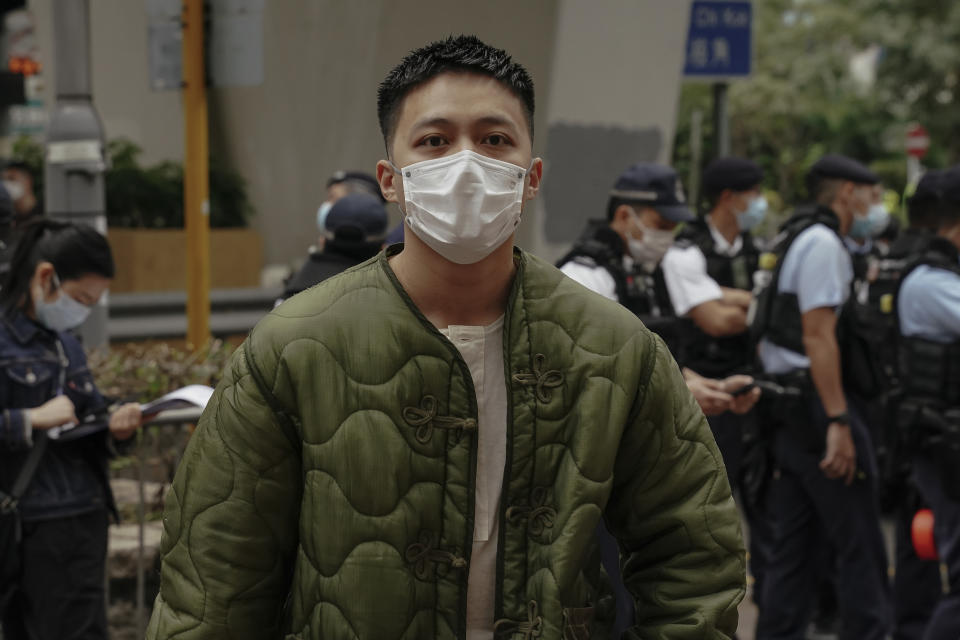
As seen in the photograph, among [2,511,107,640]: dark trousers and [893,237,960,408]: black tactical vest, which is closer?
[2,511,107,640]: dark trousers

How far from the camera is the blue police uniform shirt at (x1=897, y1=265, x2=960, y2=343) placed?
198 inches

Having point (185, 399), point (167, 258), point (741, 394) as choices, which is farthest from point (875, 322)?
point (185, 399)

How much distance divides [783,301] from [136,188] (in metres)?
6.73

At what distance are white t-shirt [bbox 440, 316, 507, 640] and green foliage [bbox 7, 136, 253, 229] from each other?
29.3 feet

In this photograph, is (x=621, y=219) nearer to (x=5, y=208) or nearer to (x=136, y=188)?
(x=5, y=208)

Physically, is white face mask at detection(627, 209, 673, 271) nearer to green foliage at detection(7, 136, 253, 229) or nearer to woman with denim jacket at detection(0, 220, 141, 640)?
woman with denim jacket at detection(0, 220, 141, 640)

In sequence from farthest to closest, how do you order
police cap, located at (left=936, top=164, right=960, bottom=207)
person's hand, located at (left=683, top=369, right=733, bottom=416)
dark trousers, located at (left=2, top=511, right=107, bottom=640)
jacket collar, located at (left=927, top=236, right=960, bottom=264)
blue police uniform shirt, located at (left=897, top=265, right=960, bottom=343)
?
1. police cap, located at (left=936, top=164, right=960, bottom=207)
2. jacket collar, located at (left=927, top=236, right=960, bottom=264)
3. blue police uniform shirt, located at (left=897, top=265, right=960, bottom=343)
4. person's hand, located at (left=683, top=369, right=733, bottom=416)
5. dark trousers, located at (left=2, top=511, right=107, bottom=640)

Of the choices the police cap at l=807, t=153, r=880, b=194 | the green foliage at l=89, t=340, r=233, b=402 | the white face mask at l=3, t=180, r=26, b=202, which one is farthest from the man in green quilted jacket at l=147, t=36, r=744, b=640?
the white face mask at l=3, t=180, r=26, b=202

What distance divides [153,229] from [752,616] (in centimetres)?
622

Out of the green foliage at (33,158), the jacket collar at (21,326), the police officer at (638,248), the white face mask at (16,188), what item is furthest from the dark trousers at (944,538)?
the green foliage at (33,158)

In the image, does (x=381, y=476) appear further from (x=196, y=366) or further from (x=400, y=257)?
(x=196, y=366)

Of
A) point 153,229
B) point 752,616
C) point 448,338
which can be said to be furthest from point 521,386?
point 153,229

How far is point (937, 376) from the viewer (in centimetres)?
507

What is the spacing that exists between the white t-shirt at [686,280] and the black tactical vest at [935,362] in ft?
2.91
